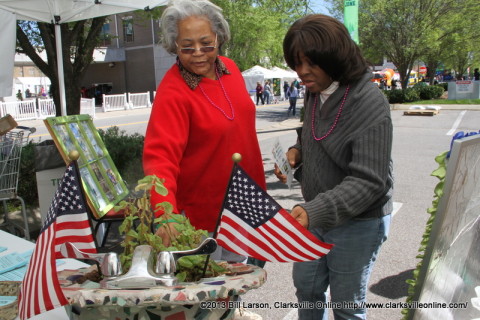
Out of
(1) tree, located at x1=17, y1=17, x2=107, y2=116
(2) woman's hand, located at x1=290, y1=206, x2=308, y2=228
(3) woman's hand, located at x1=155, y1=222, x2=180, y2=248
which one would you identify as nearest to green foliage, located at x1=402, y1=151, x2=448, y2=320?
(2) woman's hand, located at x1=290, y1=206, x2=308, y2=228

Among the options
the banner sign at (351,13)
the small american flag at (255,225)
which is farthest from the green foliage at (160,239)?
the banner sign at (351,13)

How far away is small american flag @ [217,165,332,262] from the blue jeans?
490 millimetres

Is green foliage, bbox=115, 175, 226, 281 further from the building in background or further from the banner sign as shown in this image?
the building in background

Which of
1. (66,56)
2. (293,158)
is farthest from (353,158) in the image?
(66,56)

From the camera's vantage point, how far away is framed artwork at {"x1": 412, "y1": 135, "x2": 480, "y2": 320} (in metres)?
1.37

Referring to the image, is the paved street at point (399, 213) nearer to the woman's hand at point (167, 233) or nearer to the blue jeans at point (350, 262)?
the blue jeans at point (350, 262)

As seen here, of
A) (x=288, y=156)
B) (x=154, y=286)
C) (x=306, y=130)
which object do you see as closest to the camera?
(x=154, y=286)

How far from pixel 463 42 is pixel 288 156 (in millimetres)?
25725

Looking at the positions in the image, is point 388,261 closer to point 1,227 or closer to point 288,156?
point 288,156

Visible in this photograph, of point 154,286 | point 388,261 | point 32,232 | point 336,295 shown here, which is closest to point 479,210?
point 336,295

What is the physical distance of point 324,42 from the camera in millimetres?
1568

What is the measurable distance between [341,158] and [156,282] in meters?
0.92

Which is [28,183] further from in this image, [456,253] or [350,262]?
[456,253]

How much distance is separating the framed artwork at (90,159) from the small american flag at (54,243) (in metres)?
2.00
